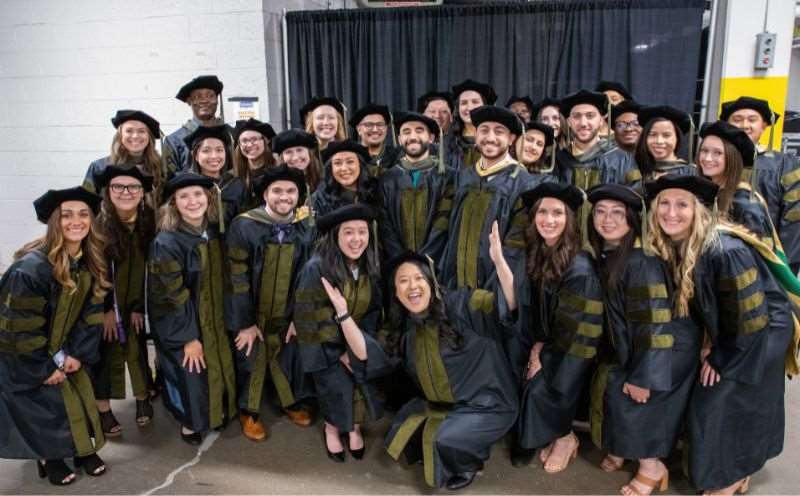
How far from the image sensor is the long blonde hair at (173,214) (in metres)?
3.28

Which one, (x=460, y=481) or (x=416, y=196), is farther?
(x=416, y=196)

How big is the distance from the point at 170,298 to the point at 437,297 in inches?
56.5

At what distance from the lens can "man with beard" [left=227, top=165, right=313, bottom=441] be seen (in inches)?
132

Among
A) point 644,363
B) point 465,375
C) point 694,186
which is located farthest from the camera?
point 465,375

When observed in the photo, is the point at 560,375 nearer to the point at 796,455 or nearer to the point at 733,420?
the point at 733,420

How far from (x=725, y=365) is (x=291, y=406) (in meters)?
2.36

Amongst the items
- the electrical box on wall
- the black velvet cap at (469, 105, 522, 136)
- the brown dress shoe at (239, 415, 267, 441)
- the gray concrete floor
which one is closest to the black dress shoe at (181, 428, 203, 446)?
the gray concrete floor

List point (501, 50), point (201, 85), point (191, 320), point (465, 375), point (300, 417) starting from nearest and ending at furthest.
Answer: point (465, 375) < point (191, 320) < point (300, 417) < point (201, 85) < point (501, 50)

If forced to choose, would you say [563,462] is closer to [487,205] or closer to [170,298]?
[487,205]

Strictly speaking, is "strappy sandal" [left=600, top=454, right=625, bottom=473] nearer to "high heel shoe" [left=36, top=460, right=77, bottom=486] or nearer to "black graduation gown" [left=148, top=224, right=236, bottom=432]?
"black graduation gown" [left=148, top=224, right=236, bottom=432]

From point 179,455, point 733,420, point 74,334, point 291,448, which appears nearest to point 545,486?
point 733,420

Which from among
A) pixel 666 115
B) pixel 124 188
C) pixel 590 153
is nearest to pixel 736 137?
pixel 666 115

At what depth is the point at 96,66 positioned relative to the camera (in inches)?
233

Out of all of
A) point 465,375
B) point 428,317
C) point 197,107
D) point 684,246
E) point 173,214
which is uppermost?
point 197,107
